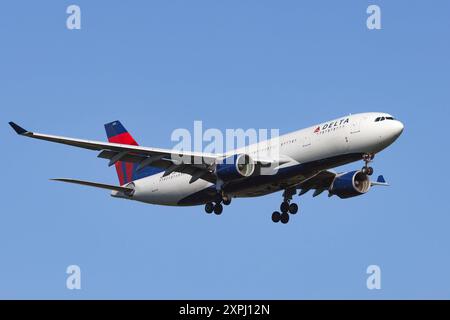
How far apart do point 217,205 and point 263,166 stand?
13.2 ft

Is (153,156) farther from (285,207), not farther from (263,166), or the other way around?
(285,207)

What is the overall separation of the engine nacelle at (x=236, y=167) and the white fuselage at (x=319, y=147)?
87 cm

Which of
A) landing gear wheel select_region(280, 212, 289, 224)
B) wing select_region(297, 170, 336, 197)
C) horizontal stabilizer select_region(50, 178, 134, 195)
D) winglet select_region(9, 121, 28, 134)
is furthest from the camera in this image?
landing gear wheel select_region(280, 212, 289, 224)

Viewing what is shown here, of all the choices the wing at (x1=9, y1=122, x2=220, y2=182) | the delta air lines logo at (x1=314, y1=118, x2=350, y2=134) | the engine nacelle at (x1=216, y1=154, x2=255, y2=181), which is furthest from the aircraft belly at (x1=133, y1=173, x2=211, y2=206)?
the delta air lines logo at (x1=314, y1=118, x2=350, y2=134)

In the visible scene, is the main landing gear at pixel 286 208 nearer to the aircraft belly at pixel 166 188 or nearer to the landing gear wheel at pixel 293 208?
the landing gear wheel at pixel 293 208

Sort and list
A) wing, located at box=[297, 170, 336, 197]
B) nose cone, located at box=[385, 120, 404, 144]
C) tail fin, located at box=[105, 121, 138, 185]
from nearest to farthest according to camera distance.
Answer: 1. nose cone, located at box=[385, 120, 404, 144]
2. wing, located at box=[297, 170, 336, 197]
3. tail fin, located at box=[105, 121, 138, 185]

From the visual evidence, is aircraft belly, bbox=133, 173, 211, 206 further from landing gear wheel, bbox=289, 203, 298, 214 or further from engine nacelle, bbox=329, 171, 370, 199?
engine nacelle, bbox=329, 171, 370, 199

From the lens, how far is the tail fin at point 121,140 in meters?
64.8

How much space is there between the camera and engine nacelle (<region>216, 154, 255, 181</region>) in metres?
54.7

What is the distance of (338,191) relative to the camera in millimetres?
59000

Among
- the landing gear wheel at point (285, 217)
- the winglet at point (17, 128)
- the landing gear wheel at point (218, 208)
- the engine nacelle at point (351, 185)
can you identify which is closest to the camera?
the winglet at point (17, 128)

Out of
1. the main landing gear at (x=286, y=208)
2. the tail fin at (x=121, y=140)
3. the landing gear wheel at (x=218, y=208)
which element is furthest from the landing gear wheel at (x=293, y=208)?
the tail fin at (x=121, y=140)

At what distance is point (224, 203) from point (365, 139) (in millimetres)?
9291

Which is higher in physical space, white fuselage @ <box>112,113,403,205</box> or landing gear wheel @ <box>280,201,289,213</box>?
white fuselage @ <box>112,113,403,205</box>
